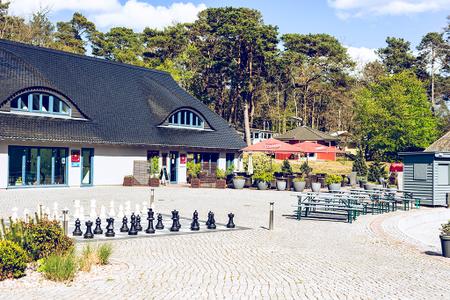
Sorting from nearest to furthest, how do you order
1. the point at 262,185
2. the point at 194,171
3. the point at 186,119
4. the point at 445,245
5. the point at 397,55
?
the point at 445,245, the point at 262,185, the point at 194,171, the point at 186,119, the point at 397,55

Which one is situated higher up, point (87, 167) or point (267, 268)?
point (87, 167)

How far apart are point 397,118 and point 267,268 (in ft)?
164

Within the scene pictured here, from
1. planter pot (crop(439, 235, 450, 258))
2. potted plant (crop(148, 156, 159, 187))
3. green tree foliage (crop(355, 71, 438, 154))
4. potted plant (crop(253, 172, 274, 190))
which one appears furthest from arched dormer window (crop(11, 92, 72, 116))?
green tree foliage (crop(355, 71, 438, 154))

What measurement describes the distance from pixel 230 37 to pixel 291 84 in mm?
17433

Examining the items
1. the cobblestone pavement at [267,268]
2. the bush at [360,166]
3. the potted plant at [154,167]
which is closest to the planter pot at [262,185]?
the potted plant at [154,167]

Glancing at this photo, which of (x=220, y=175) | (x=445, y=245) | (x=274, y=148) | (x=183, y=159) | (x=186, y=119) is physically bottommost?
(x=445, y=245)

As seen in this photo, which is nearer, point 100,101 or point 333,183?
point 333,183

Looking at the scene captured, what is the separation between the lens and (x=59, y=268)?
375 inches

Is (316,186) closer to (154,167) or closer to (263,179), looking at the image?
(263,179)

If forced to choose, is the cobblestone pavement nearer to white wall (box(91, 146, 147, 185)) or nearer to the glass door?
the glass door

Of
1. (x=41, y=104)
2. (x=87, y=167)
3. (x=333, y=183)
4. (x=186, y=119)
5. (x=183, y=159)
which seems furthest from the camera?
(x=186, y=119)

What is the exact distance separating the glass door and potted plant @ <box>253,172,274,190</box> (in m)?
10.3

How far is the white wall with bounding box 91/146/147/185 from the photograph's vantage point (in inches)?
1384

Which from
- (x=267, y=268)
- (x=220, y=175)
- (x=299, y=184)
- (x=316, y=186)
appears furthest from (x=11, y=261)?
(x=220, y=175)
